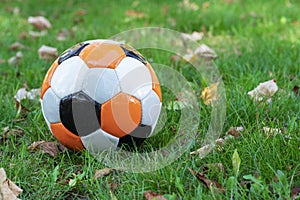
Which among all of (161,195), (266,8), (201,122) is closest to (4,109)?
(201,122)

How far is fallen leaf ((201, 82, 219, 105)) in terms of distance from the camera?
2.68 meters

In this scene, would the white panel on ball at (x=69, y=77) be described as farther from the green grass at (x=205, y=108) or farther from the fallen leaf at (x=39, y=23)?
the fallen leaf at (x=39, y=23)

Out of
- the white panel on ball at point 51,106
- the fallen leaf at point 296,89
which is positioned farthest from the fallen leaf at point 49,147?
the fallen leaf at point 296,89

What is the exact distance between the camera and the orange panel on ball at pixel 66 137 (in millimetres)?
2131

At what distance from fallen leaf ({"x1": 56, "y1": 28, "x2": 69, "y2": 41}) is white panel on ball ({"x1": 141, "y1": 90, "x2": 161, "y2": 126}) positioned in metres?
2.11

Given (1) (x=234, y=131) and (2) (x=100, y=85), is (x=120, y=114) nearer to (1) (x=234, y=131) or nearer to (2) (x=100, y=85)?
(2) (x=100, y=85)

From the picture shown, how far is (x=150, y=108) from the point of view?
2172 mm

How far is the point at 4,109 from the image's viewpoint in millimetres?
2688

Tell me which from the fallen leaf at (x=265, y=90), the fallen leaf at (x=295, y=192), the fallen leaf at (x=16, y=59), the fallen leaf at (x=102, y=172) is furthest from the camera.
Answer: the fallen leaf at (x=16, y=59)

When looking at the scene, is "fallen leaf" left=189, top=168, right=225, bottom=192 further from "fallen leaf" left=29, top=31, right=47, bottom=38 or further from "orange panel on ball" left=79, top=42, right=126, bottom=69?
"fallen leaf" left=29, top=31, right=47, bottom=38

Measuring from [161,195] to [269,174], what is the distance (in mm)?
432

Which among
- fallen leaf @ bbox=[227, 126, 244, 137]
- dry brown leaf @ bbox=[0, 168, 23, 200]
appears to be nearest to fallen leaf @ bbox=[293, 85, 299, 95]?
fallen leaf @ bbox=[227, 126, 244, 137]

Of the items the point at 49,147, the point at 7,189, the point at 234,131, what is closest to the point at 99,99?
the point at 49,147

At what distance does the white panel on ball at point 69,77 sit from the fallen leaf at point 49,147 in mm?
301
